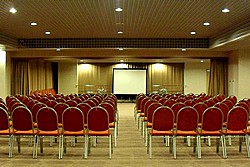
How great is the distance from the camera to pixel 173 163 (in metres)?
6.62

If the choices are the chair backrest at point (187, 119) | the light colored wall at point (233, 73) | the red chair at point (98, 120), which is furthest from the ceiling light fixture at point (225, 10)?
the light colored wall at point (233, 73)

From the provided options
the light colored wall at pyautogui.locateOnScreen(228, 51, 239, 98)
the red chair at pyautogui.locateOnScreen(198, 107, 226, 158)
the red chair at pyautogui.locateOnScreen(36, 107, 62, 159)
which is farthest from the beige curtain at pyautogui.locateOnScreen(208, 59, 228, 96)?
the red chair at pyautogui.locateOnScreen(36, 107, 62, 159)

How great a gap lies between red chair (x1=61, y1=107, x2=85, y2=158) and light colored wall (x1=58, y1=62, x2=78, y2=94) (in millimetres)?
20787

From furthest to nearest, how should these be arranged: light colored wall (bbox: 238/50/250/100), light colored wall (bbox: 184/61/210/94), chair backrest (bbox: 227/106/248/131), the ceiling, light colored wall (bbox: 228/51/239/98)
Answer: light colored wall (bbox: 184/61/210/94)
light colored wall (bbox: 228/51/239/98)
light colored wall (bbox: 238/50/250/100)
the ceiling
chair backrest (bbox: 227/106/248/131)

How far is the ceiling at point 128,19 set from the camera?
31.7ft

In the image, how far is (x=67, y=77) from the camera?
27.8 m

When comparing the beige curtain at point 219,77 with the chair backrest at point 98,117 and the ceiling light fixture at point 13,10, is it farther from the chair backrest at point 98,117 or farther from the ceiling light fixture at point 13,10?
the chair backrest at point 98,117

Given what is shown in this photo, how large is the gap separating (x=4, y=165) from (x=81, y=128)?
1.44 meters

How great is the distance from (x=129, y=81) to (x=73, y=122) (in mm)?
21888

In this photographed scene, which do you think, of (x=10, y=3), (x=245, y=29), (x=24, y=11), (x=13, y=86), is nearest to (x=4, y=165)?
(x=10, y=3)

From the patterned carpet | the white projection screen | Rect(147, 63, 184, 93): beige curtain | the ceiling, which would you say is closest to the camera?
the patterned carpet

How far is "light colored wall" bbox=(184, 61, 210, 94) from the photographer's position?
1125 inches

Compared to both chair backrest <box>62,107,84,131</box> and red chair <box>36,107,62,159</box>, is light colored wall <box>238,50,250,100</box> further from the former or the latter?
red chair <box>36,107,62,159</box>

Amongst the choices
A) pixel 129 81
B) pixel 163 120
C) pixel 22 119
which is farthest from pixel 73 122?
pixel 129 81
